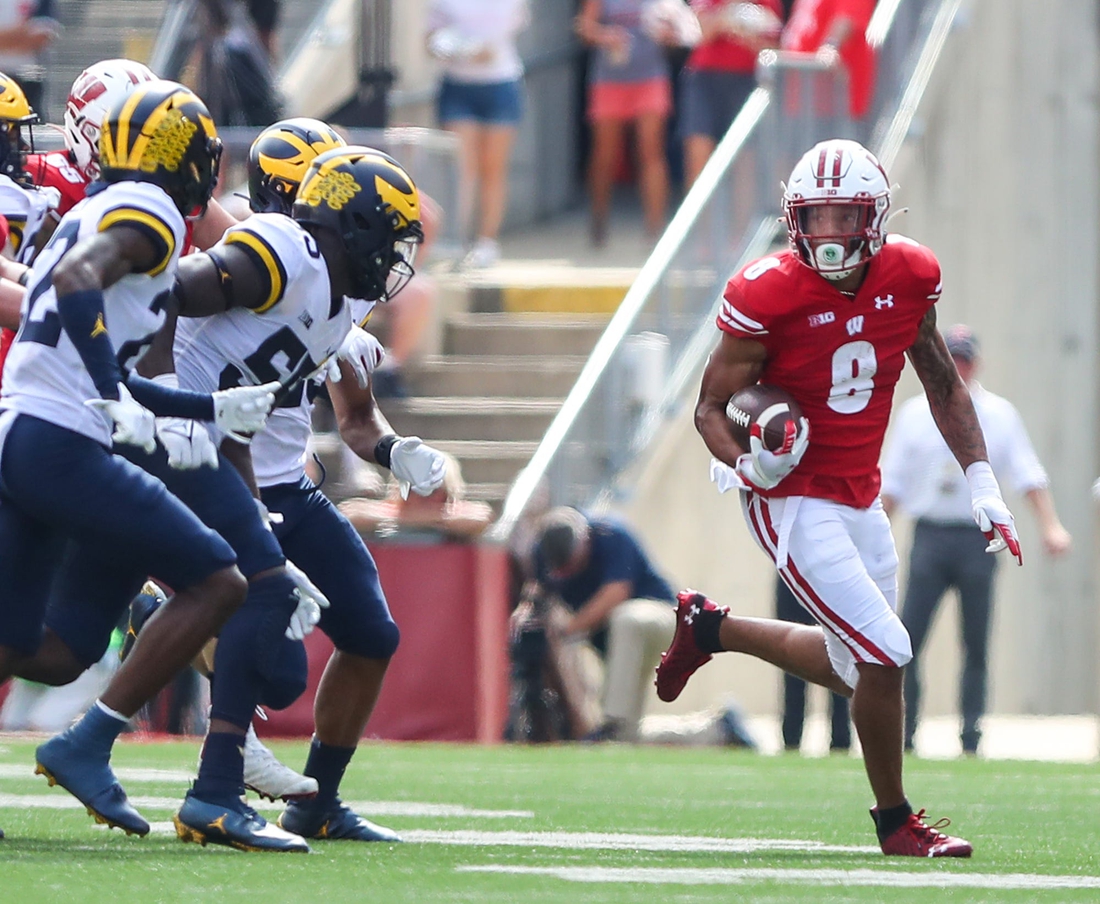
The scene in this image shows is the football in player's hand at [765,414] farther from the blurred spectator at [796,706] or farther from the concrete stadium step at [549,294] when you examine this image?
the concrete stadium step at [549,294]

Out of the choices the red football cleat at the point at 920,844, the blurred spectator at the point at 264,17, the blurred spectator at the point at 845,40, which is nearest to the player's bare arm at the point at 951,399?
the red football cleat at the point at 920,844

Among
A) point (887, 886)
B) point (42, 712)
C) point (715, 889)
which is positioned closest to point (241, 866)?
point (715, 889)

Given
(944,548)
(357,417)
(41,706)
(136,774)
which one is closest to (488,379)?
(944,548)

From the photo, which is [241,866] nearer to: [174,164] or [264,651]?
[264,651]

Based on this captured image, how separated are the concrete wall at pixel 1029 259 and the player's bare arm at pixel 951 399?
7107mm

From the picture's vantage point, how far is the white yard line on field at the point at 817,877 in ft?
17.5

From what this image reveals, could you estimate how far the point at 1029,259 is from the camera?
1470cm

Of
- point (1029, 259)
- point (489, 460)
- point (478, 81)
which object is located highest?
point (478, 81)

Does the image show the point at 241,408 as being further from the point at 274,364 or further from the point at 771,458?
the point at 771,458

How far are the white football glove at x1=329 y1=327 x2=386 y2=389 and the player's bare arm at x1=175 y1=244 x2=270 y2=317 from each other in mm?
705

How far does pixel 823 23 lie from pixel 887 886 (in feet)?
29.1

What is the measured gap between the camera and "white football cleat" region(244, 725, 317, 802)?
604cm

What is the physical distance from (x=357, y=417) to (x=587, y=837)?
1.30m

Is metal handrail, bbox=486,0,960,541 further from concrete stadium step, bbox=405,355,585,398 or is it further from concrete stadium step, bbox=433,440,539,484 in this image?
concrete stadium step, bbox=405,355,585,398
